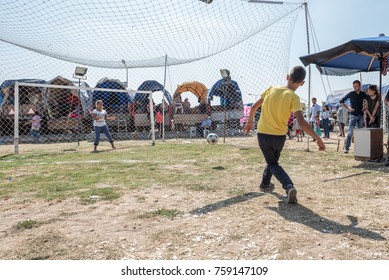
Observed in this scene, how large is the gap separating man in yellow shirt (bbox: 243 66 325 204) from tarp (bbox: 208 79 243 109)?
13.3 meters

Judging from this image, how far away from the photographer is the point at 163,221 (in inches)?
136

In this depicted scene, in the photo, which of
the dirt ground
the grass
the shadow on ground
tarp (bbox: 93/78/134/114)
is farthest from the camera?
tarp (bbox: 93/78/134/114)

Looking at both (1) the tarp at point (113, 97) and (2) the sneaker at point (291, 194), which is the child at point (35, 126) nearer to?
(1) the tarp at point (113, 97)

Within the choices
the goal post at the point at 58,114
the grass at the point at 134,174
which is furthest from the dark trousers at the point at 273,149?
the goal post at the point at 58,114

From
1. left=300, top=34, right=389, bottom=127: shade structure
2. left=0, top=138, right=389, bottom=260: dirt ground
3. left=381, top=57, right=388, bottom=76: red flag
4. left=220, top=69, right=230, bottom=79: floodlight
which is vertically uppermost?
left=220, top=69, right=230, bottom=79: floodlight

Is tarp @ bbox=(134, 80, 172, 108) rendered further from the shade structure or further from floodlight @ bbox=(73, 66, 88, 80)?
the shade structure

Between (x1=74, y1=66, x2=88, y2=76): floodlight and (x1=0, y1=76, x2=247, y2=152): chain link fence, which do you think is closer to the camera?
(x1=74, y1=66, x2=88, y2=76): floodlight

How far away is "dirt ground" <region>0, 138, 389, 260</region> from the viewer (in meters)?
2.66

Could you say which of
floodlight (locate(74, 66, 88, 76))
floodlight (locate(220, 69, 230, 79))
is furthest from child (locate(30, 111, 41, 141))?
floodlight (locate(220, 69, 230, 79))

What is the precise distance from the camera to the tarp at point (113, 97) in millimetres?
18344

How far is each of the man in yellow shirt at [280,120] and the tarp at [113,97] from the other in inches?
596

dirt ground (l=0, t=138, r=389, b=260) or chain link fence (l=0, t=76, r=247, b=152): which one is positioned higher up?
chain link fence (l=0, t=76, r=247, b=152)

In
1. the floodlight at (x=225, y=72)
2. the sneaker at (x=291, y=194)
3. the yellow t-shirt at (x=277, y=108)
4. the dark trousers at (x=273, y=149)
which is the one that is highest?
the floodlight at (x=225, y=72)

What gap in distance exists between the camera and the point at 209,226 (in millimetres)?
3256
